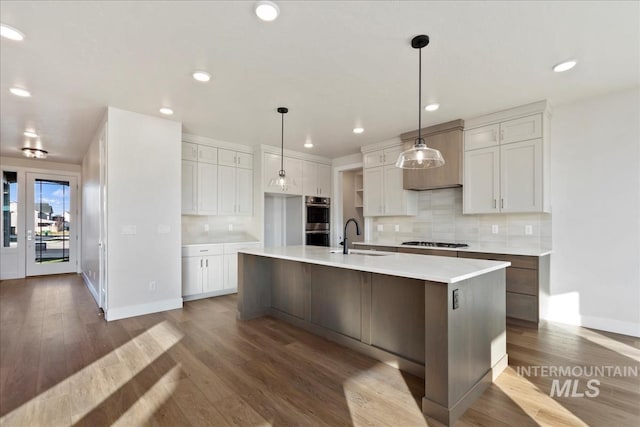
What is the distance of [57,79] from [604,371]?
5392 millimetres

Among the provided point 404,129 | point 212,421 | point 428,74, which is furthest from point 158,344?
point 404,129

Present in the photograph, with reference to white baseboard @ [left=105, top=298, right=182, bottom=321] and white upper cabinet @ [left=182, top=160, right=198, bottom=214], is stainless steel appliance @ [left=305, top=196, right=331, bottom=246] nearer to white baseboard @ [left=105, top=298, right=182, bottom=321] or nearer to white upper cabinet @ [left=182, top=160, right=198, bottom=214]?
white upper cabinet @ [left=182, top=160, right=198, bottom=214]

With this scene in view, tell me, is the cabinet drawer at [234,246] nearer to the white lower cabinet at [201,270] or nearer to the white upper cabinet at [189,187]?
the white lower cabinet at [201,270]

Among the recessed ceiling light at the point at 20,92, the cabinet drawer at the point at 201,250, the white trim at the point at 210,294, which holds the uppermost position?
the recessed ceiling light at the point at 20,92

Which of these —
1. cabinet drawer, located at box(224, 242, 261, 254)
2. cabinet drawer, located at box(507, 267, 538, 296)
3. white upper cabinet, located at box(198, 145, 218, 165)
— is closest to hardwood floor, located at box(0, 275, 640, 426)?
cabinet drawer, located at box(507, 267, 538, 296)

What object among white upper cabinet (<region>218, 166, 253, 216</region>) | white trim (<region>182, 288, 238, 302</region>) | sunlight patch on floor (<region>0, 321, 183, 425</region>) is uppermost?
white upper cabinet (<region>218, 166, 253, 216</region>)

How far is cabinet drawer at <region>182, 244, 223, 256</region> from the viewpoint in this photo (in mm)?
4676

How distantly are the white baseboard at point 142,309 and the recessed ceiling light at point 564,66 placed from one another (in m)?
4.96

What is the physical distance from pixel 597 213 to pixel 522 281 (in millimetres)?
1134

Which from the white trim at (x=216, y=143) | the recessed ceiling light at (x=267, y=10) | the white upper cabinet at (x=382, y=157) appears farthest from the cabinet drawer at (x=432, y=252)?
the recessed ceiling light at (x=267, y=10)

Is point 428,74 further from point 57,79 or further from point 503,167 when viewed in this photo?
point 57,79

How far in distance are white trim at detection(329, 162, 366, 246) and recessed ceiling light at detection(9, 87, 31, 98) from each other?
15.7 feet

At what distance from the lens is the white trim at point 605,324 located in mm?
3215

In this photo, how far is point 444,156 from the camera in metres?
4.36
